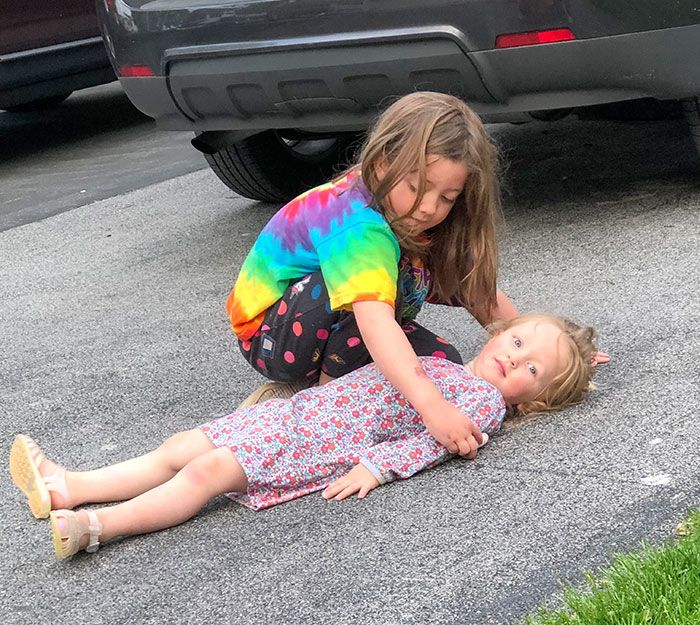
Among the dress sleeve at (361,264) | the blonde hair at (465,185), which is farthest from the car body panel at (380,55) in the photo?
the dress sleeve at (361,264)

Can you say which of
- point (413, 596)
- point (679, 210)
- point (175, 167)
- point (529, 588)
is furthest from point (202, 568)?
point (175, 167)

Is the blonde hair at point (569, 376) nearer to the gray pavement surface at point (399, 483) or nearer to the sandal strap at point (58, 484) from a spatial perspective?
the gray pavement surface at point (399, 483)

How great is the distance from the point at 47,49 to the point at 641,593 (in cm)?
581

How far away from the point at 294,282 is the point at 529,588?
1082mm

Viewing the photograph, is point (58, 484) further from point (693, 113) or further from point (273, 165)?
point (273, 165)

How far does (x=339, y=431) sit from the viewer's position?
256cm

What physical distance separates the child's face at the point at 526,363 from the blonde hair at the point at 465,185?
7.3 inches

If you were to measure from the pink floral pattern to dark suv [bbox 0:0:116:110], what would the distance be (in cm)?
471

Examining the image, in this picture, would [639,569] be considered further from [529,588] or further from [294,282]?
[294,282]

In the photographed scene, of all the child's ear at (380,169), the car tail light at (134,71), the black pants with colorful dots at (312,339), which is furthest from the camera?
the car tail light at (134,71)

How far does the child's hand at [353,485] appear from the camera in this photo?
2.43 metres

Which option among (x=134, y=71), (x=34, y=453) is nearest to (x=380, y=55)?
(x=134, y=71)

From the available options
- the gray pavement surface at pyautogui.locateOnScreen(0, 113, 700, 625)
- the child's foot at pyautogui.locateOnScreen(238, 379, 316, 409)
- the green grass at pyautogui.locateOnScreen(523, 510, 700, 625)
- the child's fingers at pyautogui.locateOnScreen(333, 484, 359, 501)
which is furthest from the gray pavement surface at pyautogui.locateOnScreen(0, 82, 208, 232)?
the green grass at pyautogui.locateOnScreen(523, 510, 700, 625)

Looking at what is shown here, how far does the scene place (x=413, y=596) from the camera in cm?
201
